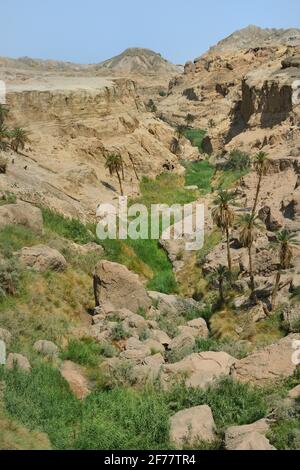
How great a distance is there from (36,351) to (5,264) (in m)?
5.80

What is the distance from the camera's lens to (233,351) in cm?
2580

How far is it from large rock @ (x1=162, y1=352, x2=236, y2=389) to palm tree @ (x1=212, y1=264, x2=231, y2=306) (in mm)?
11538

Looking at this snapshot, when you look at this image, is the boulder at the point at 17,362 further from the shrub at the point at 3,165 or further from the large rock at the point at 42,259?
the shrub at the point at 3,165

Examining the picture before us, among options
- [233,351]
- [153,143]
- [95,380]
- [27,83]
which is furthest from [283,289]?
[27,83]

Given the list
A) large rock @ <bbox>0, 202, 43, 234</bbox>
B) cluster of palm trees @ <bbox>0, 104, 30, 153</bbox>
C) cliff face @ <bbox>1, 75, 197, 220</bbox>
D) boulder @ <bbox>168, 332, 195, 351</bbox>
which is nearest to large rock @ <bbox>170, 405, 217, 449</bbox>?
boulder @ <bbox>168, 332, 195, 351</bbox>

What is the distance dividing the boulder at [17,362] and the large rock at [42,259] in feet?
28.0

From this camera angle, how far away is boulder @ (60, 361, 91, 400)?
65.9ft

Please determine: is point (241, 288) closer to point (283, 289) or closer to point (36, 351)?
point (283, 289)

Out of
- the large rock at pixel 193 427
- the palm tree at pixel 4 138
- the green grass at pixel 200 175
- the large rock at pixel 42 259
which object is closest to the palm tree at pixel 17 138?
the palm tree at pixel 4 138

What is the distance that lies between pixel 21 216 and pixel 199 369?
15162 mm

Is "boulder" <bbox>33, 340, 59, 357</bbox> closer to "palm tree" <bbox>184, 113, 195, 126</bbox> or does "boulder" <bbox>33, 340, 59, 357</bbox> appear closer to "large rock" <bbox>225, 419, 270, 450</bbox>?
"large rock" <bbox>225, 419, 270, 450</bbox>

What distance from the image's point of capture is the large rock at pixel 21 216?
31100 mm

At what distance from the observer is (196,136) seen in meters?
80.5
